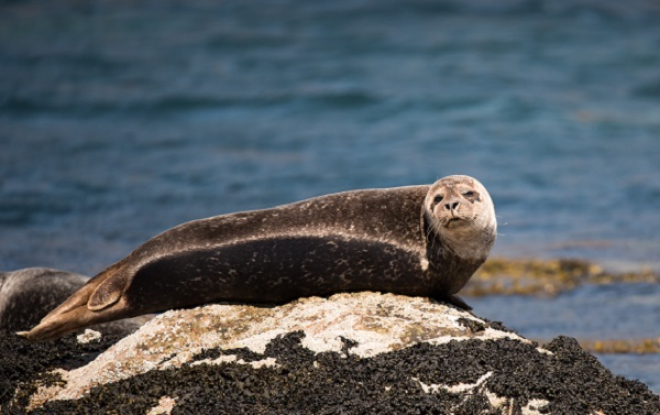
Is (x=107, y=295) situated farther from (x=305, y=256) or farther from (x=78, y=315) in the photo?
(x=305, y=256)

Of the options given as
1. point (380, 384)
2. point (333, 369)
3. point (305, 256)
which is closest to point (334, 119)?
point (305, 256)

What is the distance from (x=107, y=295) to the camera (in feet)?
23.7

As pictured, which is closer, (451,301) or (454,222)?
(454,222)

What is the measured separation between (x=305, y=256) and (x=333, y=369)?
3.80 feet

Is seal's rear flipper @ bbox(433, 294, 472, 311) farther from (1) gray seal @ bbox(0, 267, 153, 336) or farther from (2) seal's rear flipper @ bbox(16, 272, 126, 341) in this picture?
(1) gray seal @ bbox(0, 267, 153, 336)

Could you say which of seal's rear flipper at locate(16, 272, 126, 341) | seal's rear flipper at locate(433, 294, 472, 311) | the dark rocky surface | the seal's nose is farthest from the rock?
the seal's nose

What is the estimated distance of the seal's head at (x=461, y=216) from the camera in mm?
6914

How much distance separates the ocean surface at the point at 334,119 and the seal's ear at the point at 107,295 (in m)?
3.73

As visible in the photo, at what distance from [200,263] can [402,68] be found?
16.6 metres

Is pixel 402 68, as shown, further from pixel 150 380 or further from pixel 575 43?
pixel 150 380

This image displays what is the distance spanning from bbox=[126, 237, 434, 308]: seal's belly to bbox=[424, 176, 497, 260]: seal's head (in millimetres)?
267

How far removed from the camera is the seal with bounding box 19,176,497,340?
7.00 m

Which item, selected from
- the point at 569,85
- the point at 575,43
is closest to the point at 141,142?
the point at 569,85

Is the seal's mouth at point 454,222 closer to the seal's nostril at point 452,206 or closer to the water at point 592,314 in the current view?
the seal's nostril at point 452,206
